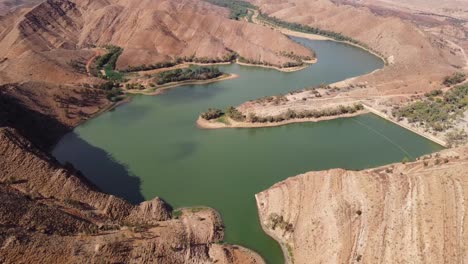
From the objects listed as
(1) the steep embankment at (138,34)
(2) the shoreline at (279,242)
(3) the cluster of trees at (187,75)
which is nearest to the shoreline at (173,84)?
(3) the cluster of trees at (187,75)

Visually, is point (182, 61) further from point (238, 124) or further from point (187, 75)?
point (238, 124)

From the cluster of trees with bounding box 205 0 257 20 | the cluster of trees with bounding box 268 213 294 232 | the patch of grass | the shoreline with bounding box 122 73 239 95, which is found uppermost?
the cluster of trees with bounding box 268 213 294 232

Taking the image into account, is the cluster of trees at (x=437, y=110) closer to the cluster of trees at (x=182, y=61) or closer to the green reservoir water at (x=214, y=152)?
the green reservoir water at (x=214, y=152)

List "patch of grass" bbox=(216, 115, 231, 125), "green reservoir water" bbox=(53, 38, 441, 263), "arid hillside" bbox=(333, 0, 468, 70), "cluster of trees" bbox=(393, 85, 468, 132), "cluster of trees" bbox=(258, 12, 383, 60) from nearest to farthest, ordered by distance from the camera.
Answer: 1. "green reservoir water" bbox=(53, 38, 441, 263)
2. "patch of grass" bbox=(216, 115, 231, 125)
3. "cluster of trees" bbox=(393, 85, 468, 132)
4. "arid hillside" bbox=(333, 0, 468, 70)
5. "cluster of trees" bbox=(258, 12, 383, 60)

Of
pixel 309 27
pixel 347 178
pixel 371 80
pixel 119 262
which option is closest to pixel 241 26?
pixel 309 27

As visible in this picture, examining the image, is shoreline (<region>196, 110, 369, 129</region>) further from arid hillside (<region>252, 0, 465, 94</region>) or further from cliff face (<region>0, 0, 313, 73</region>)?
cliff face (<region>0, 0, 313, 73</region>)

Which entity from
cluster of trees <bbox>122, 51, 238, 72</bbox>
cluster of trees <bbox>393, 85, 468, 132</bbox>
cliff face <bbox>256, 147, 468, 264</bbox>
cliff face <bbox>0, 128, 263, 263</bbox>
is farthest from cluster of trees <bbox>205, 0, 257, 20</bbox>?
cliff face <bbox>0, 128, 263, 263</bbox>
